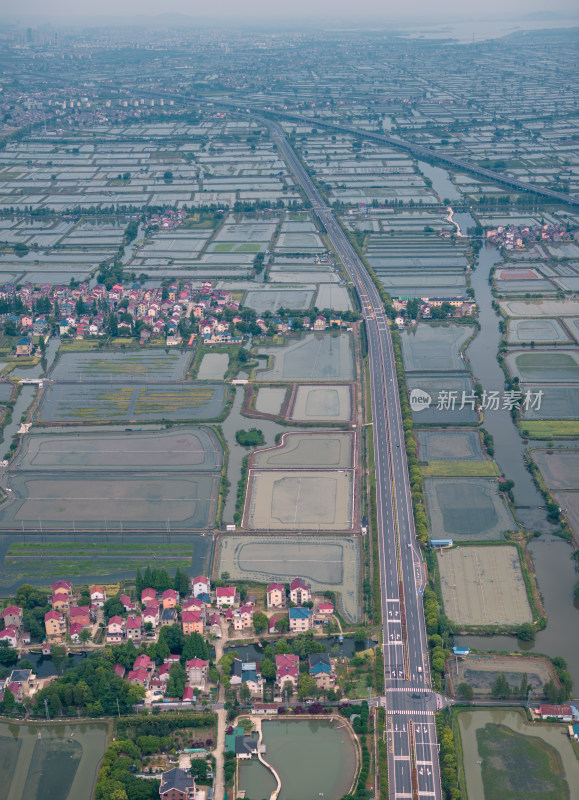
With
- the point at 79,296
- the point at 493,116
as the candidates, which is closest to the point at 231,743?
the point at 79,296

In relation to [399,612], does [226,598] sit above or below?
above

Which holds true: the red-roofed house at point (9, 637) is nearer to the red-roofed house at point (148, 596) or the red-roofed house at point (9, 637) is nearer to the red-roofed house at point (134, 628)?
the red-roofed house at point (134, 628)

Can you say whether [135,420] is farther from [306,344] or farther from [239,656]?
[239,656]

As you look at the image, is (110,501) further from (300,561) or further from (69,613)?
(300,561)

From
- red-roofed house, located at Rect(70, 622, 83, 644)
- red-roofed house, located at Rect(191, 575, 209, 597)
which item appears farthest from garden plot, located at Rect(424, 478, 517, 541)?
red-roofed house, located at Rect(70, 622, 83, 644)

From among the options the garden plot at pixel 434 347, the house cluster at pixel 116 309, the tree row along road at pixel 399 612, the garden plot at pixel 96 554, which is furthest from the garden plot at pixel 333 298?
the garden plot at pixel 96 554

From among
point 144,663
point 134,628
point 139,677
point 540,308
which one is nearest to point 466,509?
point 134,628
